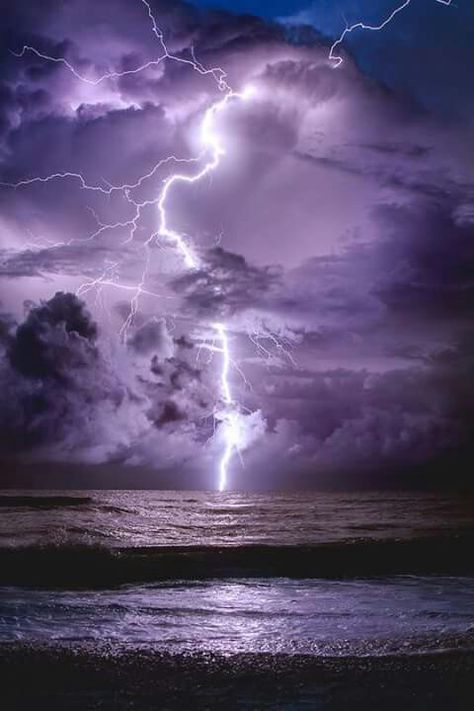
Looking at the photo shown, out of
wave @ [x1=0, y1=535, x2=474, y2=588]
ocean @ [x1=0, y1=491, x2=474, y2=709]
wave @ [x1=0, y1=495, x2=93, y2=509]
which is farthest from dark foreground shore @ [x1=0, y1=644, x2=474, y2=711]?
wave @ [x1=0, y1=495, x2=93, y2=509]

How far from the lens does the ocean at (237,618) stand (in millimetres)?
4391

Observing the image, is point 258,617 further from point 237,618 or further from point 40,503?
point 40,503

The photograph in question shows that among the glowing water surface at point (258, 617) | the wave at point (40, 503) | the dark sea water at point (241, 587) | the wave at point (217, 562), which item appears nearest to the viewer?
the glowing water surface at point (258, 617)

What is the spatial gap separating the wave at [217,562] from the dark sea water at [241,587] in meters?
0.03

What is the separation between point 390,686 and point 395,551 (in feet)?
46.7

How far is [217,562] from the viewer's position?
49.6ft

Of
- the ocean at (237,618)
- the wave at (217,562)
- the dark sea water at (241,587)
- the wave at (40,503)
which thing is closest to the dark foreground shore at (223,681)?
the ocean at (237,618)

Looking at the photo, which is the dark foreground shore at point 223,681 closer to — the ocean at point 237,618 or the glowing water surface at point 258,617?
the ocean at point 237,618

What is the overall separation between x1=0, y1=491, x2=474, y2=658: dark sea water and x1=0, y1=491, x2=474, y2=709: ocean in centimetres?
3

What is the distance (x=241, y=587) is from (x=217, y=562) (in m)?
4.53

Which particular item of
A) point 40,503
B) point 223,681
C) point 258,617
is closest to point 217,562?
point 258,617

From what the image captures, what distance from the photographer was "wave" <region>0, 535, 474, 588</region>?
1273 cm

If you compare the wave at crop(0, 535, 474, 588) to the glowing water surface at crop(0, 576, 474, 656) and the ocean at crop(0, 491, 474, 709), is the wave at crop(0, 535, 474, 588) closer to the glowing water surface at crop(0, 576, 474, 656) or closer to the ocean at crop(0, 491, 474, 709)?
the ocean at crop(0, 491, 474, 709)

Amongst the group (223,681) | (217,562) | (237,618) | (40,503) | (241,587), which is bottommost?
(217,562)
